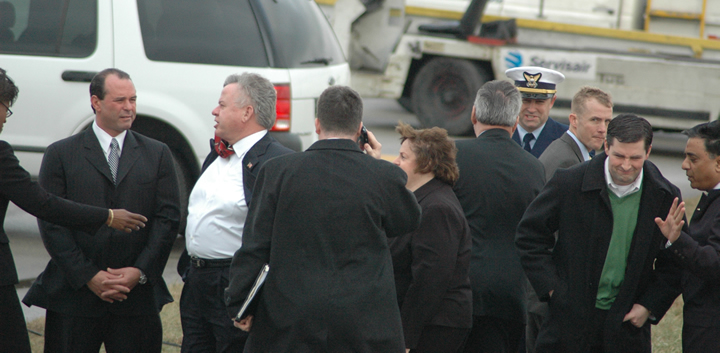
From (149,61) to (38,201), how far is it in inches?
111

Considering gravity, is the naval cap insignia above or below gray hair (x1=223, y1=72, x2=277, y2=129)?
below

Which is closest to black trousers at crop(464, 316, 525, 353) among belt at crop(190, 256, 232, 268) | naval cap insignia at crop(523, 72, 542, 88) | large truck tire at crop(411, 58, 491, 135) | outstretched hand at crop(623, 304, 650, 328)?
outstretched hand at crop(623, 304, 650, 328)

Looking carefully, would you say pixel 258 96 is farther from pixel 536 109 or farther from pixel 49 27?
pixel 49 27

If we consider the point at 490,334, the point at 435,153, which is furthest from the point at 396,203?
the point at 490,334

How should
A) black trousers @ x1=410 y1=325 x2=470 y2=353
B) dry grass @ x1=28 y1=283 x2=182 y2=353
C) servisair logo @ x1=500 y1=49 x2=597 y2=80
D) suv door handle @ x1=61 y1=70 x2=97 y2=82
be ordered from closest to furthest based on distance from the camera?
black trousers @ x1=410 y1=325 x2=470 y2=353, dry grass @ x1=28 y1=283 x2=182 y2=353, suv door handle @ x1=61 y1=70 x2=97 y2=82, servisair logo @ x1=500 y1=49 x2=597 y2=80

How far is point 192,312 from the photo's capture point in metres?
3.79

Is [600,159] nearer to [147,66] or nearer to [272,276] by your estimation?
[272,276]

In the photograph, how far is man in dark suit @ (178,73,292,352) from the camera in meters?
3.70

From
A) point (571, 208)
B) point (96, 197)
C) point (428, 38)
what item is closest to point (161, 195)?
point (96, 197)

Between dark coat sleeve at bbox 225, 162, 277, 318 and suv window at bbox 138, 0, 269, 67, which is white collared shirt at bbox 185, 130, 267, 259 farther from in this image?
suv window at bbox 138, 0, 269, 67

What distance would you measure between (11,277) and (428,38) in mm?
9986

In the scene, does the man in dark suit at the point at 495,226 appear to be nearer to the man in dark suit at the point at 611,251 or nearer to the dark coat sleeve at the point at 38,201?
the man in dark suit at the point at 611,251

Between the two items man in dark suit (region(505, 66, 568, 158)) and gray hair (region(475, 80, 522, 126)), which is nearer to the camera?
gray hair (region(475, 80, 522, 126))

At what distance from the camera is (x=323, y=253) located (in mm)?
2939
